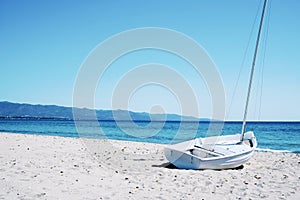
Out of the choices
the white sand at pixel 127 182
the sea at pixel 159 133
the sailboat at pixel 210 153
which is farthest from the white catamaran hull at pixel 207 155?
the sea at pixel 159 133

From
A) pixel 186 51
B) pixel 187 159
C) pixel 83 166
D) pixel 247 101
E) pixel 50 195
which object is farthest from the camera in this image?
pixel 186 51

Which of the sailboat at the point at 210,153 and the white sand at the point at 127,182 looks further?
the sailboat at the point at 210,153

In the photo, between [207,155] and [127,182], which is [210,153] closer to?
[207,155]

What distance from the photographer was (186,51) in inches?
584

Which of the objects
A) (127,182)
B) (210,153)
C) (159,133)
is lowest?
(127,182)

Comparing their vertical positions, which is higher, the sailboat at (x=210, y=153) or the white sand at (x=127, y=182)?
the sailboat at (x=210, y=153)

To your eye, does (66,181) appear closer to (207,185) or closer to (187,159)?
(207,185)

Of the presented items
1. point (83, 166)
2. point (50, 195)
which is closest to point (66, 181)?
point (50, 195)

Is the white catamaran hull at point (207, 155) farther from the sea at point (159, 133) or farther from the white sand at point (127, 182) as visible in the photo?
the sea at point (159, 133)

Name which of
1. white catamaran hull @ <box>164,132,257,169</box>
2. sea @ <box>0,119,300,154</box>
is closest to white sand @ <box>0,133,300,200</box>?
white catamaran hull @ <box>164,132,257,169</box>

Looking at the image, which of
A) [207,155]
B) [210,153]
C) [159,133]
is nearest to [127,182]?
[210,153]

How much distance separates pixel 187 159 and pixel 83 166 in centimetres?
352

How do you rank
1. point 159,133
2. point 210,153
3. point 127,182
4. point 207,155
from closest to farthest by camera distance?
point 127,182, point 210,153, point 207,155, point 159,133

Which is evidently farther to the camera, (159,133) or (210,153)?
(159,133)
